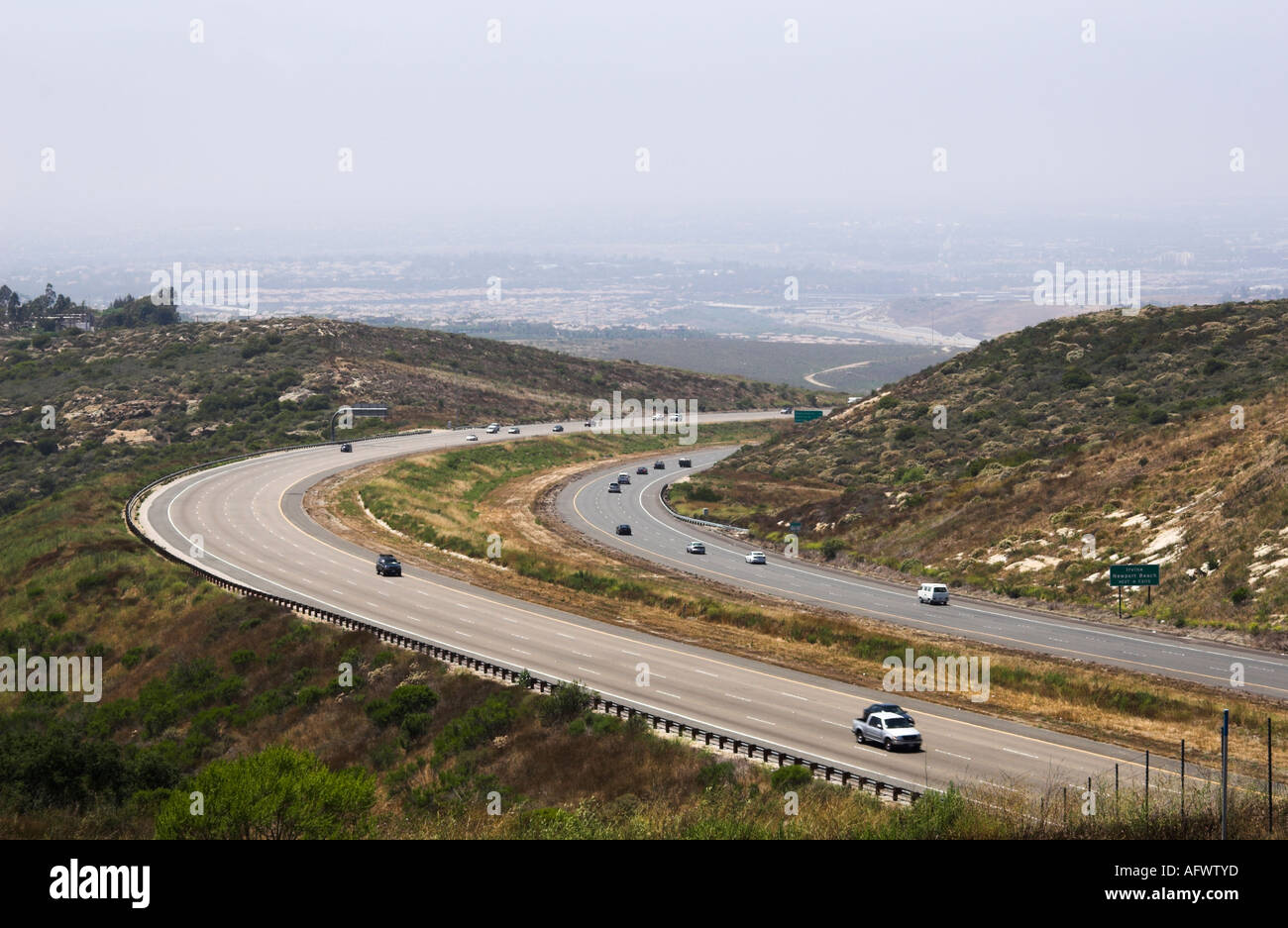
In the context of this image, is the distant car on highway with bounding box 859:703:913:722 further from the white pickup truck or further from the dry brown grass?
the dry brown grass

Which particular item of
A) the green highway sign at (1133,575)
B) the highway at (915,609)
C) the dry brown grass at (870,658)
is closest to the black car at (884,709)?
the dry brown grass at (870,658)

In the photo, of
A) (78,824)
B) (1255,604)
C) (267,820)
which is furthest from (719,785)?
(1255,604)

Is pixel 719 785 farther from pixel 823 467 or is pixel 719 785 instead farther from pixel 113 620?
pixel 823 467

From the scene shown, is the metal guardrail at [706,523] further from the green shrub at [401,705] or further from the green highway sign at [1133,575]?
the green shrub at [401,705]

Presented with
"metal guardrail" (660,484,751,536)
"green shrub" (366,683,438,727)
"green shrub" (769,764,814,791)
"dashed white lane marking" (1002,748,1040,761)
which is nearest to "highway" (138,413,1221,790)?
"dashed white lane marking" (1002,748,1040,761)
